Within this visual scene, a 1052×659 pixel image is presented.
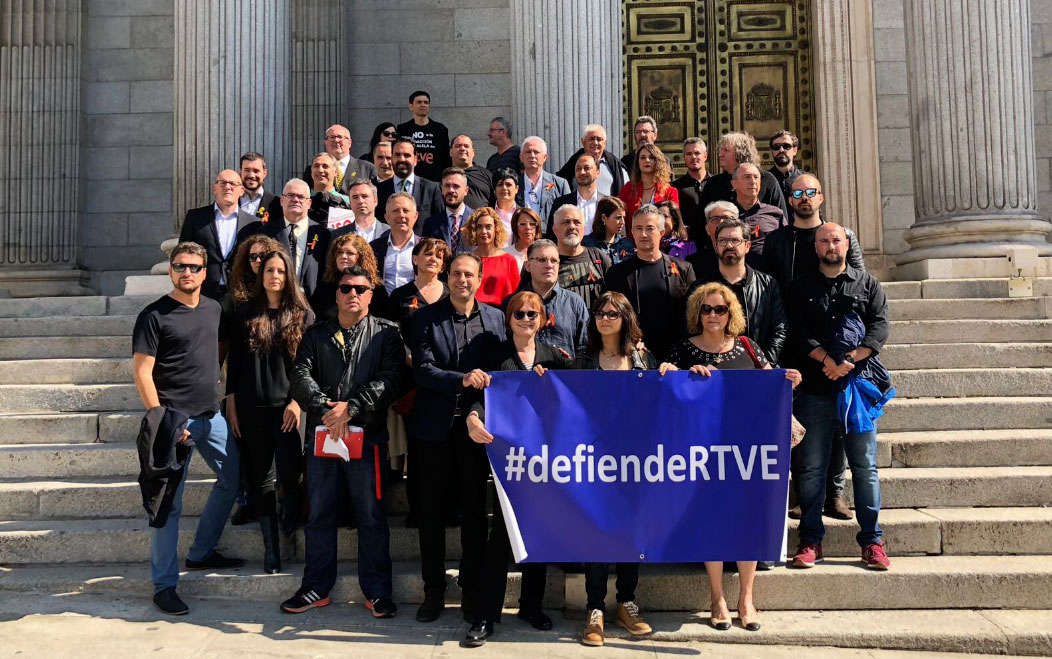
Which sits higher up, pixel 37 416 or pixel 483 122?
pixel 483 122

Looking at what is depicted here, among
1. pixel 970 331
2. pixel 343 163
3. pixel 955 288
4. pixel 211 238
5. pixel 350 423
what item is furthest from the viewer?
pixel 955 288

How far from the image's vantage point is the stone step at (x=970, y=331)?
27.3 ft

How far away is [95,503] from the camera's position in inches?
270

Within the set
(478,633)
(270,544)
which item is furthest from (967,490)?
(270,544)

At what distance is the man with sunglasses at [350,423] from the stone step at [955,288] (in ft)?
18.0

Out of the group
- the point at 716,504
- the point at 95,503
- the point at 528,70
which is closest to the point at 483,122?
the point at 528,70

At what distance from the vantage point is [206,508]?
6188 mm

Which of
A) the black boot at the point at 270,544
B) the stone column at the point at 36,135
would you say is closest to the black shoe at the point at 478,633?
the black boot at the point at 270,544

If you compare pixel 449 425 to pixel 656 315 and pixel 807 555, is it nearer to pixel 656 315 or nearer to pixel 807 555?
pixel 656 315

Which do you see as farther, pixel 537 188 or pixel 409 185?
pixel 409 185

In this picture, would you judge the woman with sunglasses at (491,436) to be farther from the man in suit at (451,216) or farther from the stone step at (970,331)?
the stone step at (970,331)

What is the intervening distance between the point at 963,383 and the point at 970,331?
35.4 inches

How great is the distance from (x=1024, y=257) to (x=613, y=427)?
607 cm

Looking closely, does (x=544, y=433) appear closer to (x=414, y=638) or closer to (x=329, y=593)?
(x=414, y=638)
